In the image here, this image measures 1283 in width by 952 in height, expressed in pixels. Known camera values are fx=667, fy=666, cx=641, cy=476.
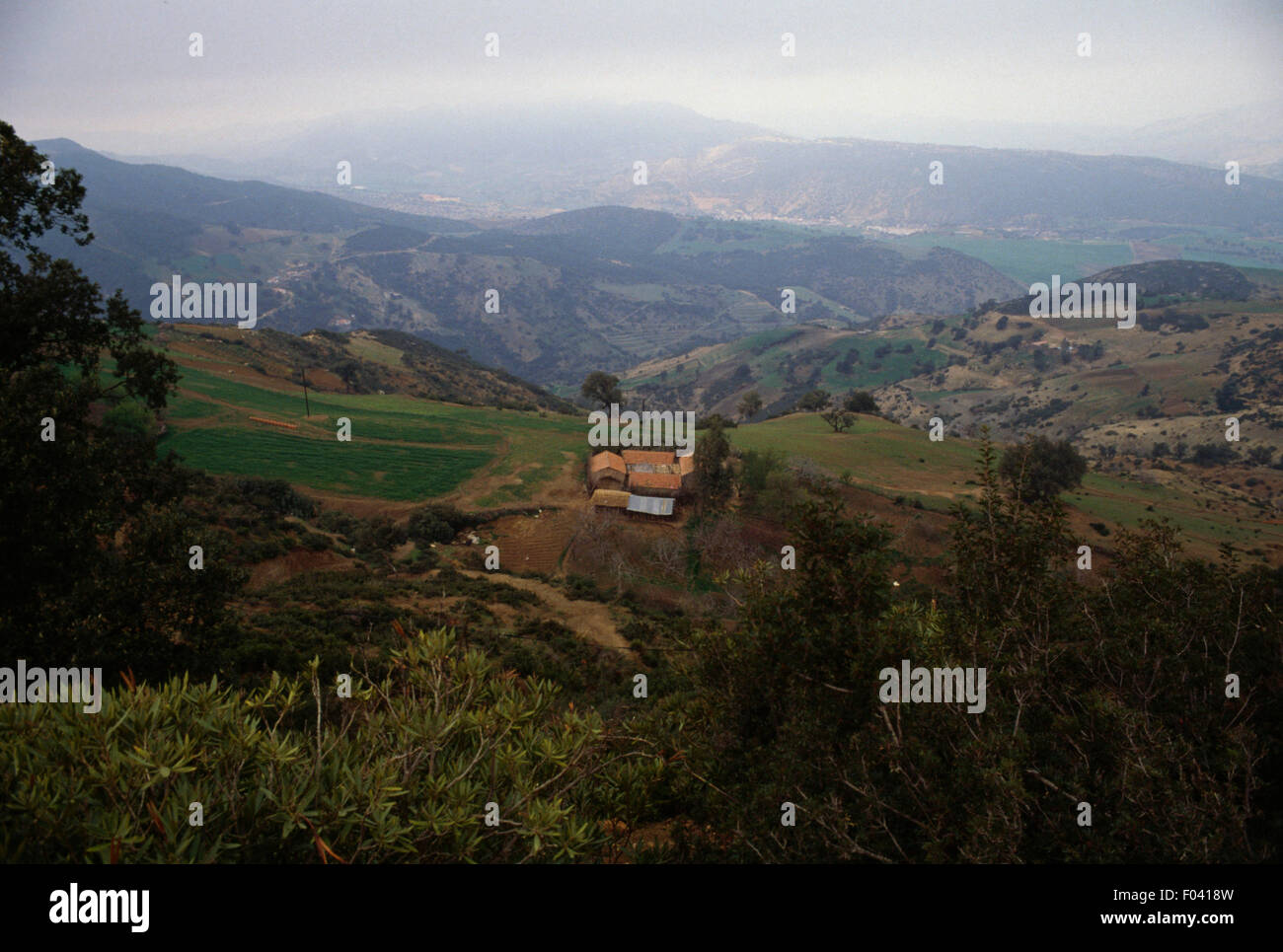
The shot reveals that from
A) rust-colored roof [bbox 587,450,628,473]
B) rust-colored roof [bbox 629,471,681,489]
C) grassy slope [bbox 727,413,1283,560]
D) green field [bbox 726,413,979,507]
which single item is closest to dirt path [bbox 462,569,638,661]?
rust-colored roof [bbox 629,471,681,489]

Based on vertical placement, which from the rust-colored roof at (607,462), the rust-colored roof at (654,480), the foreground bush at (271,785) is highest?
the foreground bush at (271,785)

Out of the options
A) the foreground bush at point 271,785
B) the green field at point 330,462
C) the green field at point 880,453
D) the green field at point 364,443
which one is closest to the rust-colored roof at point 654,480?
the green field at point 364,443

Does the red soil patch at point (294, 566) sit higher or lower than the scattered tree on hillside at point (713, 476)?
lower

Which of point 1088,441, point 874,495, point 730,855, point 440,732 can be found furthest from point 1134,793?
point 1088,441

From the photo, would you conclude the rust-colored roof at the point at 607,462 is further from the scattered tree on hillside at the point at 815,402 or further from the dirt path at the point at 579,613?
the scattered tree on hillside at the point at 815,402

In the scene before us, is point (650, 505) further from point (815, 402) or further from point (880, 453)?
point (815, 402)

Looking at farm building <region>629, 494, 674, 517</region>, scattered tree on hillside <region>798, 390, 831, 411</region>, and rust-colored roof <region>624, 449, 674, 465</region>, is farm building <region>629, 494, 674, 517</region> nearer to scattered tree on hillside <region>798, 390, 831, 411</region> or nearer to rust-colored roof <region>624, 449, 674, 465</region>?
rust-colored roof <region>624, 449, 674, 465</region>

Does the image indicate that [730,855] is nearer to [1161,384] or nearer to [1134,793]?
[1134,793]
